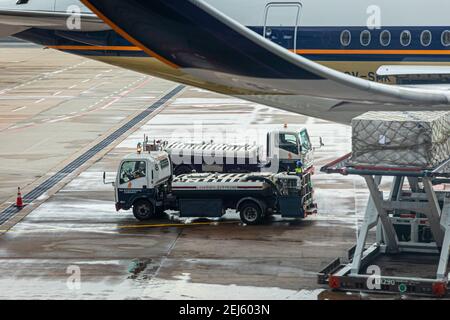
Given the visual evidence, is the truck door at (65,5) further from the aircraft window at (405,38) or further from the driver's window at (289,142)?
the aircraft window at (405,38)

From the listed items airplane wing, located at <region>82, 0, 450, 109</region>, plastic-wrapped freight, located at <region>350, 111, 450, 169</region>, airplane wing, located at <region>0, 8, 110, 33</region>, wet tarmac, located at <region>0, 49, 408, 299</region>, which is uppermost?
airplane wing, located at <region>0, 8, 110, 33</region>

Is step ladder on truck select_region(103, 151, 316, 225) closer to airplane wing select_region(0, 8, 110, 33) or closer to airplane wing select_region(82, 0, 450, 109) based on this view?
airplane wing select_region(0, 8, 110, 33)

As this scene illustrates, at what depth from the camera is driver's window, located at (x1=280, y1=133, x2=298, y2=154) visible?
35469 millimetres

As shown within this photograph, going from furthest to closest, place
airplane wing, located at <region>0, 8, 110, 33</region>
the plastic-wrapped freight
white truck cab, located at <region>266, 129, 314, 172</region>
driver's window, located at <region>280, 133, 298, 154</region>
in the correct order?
driver's window, located at <region>280, 133, 298, 154</region> → white truck cab, located at <region>266, 129, 314, 172</region> → airplane wing, located at <region>0, 8, 110, 33</region> → the plastic-wrapped freight

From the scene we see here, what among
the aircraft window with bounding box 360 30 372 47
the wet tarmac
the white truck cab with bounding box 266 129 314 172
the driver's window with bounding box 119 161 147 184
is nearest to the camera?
the wet tarmac

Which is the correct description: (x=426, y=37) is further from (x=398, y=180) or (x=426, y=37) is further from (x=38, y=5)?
(x=38, y=5)

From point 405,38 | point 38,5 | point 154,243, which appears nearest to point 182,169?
point 154,243

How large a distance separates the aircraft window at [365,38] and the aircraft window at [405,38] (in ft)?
2.86

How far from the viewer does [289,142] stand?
35.9 m

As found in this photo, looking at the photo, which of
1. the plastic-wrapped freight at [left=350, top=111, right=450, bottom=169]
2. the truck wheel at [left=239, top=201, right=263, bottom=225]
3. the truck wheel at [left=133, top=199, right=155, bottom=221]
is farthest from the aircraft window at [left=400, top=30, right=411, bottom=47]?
the truck wheel at [left=133, top=199, right=155, bottom=221]

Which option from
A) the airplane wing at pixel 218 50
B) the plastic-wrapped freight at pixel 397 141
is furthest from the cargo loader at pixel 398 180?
the airplane wing at pixel 218 50

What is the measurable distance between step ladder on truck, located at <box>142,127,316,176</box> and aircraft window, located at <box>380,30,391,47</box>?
6.42 metres

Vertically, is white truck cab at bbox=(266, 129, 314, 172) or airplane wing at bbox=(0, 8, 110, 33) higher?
airplane wing at bbox=(0, 8, 110, 33)

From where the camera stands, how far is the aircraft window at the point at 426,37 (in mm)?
28938
